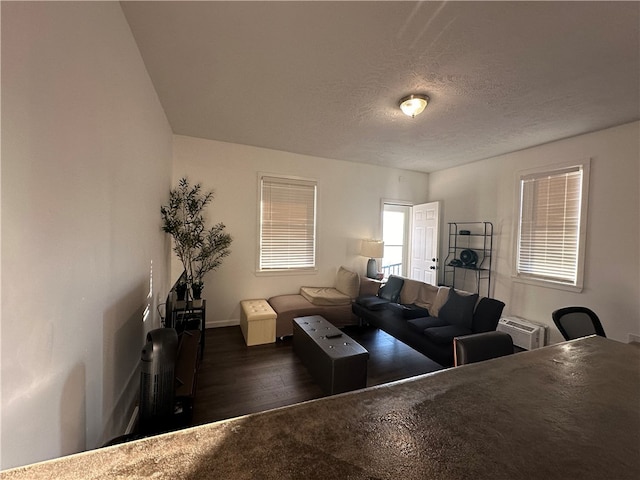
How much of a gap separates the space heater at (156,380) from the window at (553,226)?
4.65 metres

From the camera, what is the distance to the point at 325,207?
4824 mm

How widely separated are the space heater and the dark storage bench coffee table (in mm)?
1267

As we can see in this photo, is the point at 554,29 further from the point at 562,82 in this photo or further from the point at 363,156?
the point at 363,156

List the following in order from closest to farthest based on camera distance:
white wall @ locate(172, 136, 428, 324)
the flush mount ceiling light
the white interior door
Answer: the flush mount ceiling light → white wall @ locate(172, 136, 428, 324) → the white interior door

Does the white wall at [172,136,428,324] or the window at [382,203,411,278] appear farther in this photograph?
the window at [382,203,411,278]

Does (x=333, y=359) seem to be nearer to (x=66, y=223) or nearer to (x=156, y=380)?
(x=156, y=380)

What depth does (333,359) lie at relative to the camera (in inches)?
90.7

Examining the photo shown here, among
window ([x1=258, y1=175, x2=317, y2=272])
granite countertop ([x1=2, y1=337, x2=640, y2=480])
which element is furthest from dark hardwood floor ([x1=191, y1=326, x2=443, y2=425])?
granite countertop ([x1=2, y1=337, x2=640, y2=480])

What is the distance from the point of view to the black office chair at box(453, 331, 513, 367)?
150 cm

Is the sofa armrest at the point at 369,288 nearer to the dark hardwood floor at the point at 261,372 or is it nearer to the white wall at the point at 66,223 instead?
the dark hardwood floor at the point at 261,372

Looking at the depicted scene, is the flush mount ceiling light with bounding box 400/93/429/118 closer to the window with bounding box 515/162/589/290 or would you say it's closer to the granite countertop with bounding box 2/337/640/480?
the granite countertop with bounding box 2/337/640/480

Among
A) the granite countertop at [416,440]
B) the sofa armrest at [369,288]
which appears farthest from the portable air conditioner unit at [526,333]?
the granite countertop at [416,440]

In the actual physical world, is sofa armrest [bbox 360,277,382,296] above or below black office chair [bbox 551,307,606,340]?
below

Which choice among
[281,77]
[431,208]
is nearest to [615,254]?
[431,208]
